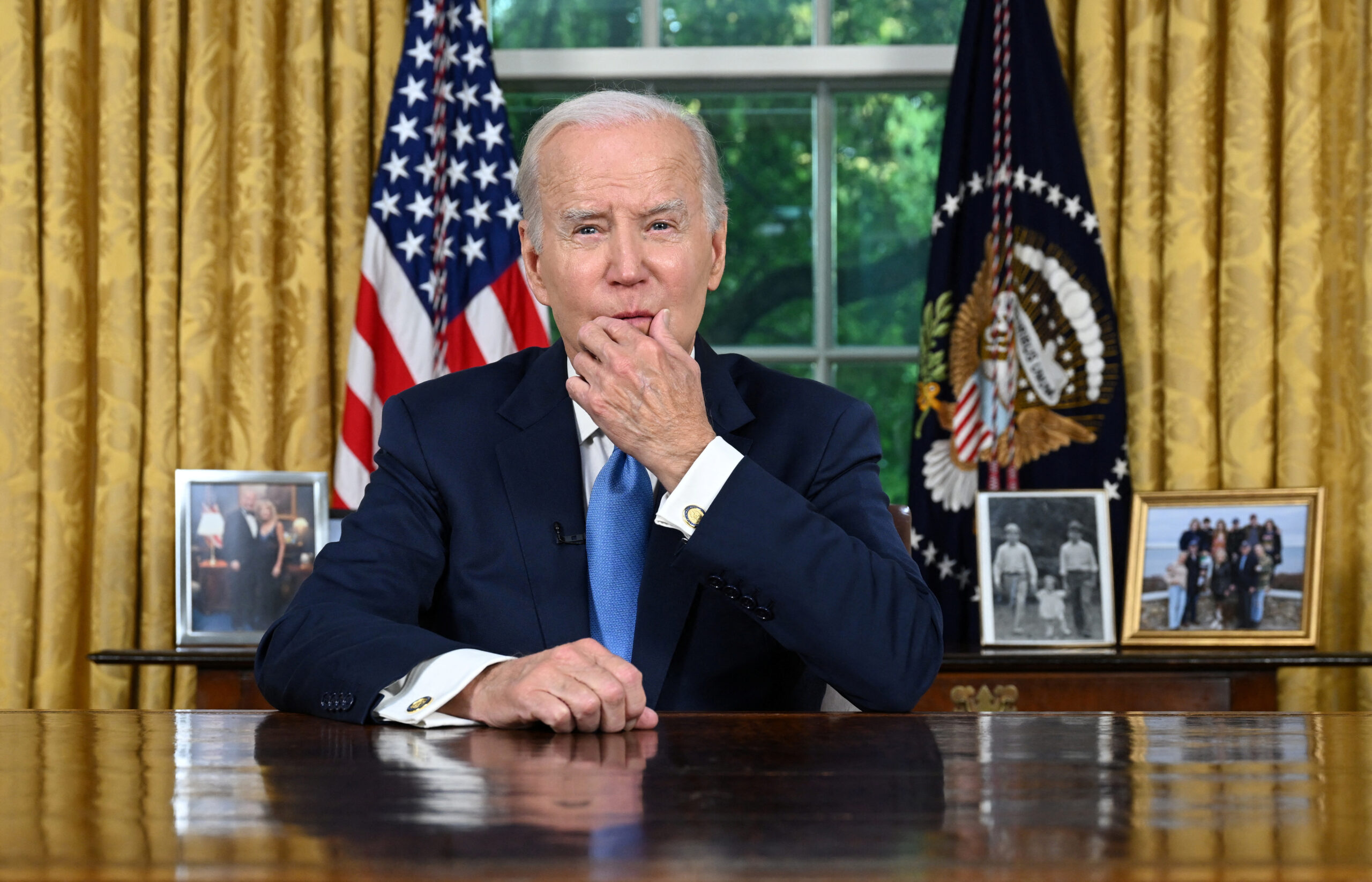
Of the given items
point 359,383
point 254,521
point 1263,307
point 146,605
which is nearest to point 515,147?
point 359,383

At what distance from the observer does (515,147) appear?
3.54 m

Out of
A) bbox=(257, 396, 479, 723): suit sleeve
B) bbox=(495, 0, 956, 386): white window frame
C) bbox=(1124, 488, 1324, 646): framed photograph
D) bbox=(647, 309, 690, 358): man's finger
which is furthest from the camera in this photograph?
bbox=(495, 0, 956, 386): white window frame

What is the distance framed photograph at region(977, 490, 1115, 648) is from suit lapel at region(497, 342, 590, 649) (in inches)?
54.6

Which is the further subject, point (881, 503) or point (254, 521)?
point (254, 521)

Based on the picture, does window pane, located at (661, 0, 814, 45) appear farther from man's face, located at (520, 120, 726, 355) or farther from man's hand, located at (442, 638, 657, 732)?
man's hand, located at (442, 638, 657, 732)

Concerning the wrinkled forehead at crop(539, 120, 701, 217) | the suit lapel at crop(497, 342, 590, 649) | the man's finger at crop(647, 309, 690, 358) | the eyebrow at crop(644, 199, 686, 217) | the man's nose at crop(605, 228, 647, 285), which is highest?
the wrinkled forehead at crop(539, 120, 701, 217)

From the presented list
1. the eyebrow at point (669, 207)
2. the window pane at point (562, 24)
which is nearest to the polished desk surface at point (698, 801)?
the eyebrow at point (669, 207)

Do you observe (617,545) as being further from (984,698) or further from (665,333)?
(984,698)

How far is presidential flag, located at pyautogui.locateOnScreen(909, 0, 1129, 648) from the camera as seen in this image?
2936 mm

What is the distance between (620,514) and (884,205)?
7.32ft

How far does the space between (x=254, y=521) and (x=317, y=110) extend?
1033 mm

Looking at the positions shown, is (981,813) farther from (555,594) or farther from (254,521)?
(254,521)

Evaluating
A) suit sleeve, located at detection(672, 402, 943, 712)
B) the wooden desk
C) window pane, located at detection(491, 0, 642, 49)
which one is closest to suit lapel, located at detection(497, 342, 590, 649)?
suit sleeve, located at detection(672, 402, 943, 712)

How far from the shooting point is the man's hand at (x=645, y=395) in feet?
4.60
